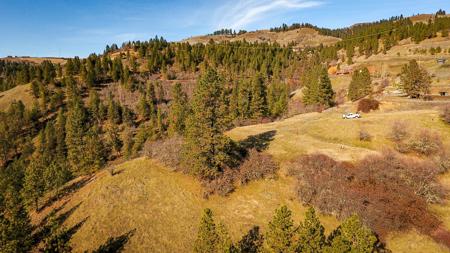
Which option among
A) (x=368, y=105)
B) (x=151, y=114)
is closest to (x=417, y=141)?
(x=368, y=105)

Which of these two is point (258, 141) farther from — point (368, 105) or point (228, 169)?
point (368, 105)

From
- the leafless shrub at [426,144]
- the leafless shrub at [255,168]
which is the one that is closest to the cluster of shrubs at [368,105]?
the leafless shrub at [426,144]

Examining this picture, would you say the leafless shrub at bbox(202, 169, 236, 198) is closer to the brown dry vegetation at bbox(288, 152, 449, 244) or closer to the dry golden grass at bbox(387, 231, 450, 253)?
the brown dry vegetation at bbox(288, 152, 449, 244)

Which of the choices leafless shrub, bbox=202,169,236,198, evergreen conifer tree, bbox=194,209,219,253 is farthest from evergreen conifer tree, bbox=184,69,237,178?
evergreen conifer tree, bbox=194,209,219,253

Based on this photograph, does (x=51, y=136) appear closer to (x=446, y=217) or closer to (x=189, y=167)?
(x=189, y=167)

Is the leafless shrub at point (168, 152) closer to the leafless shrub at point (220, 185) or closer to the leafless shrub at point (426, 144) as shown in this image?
the leafless shrub at point (220, 185)

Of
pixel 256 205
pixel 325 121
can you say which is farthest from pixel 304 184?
pixel 325 121
